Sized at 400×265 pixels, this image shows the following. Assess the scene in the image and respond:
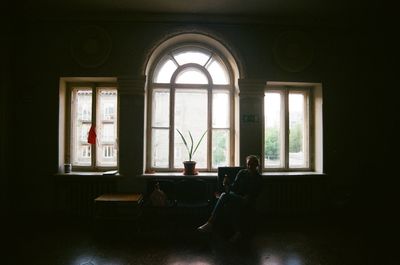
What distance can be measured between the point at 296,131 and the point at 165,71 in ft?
10.1

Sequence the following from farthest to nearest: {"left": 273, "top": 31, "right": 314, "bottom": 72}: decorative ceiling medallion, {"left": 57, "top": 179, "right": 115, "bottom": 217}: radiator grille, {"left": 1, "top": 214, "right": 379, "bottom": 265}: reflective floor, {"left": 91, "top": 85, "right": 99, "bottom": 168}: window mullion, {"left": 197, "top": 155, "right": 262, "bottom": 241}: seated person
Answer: {"left": 91, "top": 85, "right": 99, "bottom": 168}: window mullion < {"left": 273, "top": 31, "right": 314, "bottom": 72}: decorative ceiling medallion < {"left": 57, "top": 179, "right": 115, "bottom": 217}: radiator grille < {"left": 197, "top": 155, "right": 262, "bottom": 241}: seated person < {"left": 1, "top": 214, "right": 379, "bottom": 265}: reflective floor

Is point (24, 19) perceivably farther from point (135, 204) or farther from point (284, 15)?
point (284, 15)

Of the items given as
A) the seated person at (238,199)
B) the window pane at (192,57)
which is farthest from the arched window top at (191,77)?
the seated person at (238,199)

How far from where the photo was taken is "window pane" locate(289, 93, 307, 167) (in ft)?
18.0

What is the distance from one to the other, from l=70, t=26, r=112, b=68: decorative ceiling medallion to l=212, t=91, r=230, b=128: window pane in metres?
2.34

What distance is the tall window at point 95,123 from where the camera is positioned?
5.27m

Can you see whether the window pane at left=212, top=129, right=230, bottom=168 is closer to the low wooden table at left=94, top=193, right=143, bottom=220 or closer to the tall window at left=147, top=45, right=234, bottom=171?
the tall window at left=147, top=45, right=234, bottom=171

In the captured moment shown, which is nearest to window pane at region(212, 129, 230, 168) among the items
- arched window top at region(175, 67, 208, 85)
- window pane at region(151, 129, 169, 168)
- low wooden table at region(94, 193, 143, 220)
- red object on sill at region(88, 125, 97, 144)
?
window pane at region(151, 129, 169, 168)

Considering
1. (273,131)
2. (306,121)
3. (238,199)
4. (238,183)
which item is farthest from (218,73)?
(238,199)

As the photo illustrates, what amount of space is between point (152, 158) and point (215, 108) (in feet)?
5.52

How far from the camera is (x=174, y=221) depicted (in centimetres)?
429

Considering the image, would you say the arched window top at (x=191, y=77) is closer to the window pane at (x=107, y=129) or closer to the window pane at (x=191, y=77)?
the window pane at (x=191, y=77)

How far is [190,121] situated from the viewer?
5.41m

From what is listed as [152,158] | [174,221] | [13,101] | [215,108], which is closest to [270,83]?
[215,108]
